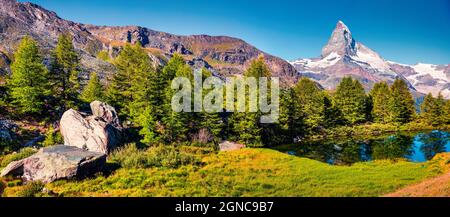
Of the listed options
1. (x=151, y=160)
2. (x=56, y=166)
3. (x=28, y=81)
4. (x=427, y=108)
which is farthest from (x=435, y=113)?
(x=28, y=81)

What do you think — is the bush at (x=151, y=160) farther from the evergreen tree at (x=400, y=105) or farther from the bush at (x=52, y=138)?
the evergreen tree at (x=400, y=105)

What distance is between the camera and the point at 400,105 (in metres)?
79.8

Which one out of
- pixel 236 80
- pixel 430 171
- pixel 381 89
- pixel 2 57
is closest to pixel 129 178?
pixel 430 171

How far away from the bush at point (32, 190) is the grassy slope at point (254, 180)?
0.80 m

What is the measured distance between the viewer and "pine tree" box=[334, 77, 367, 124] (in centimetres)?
7781

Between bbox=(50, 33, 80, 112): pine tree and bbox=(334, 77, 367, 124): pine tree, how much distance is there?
6138cm

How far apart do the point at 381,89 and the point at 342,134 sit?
93.9 feet

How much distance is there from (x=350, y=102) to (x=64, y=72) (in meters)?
66.6

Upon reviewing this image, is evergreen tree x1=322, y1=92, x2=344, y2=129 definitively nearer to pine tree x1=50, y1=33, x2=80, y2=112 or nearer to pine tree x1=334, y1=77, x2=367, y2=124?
pine tree x1=334, y1=77, x2=367, y2=124

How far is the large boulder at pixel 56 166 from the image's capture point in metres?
22.5

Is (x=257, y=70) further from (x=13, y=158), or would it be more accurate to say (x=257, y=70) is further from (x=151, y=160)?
(x=13, y=158)
